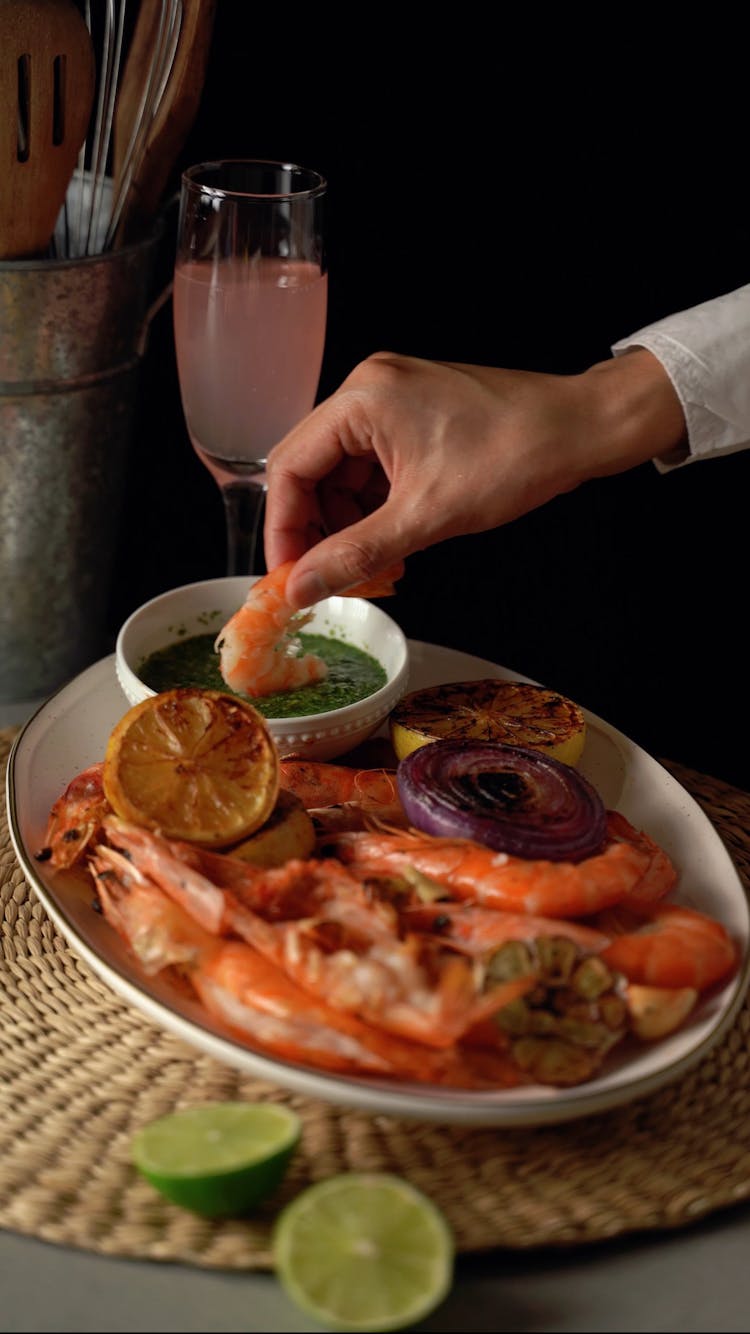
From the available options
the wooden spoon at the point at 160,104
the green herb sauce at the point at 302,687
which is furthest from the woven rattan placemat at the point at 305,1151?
the wooden spoon at the point at 160,104

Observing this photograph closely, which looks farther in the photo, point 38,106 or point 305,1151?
point 38,106

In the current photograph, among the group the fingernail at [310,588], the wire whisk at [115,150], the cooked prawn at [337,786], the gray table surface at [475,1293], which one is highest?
the wire whisk at [115,150]

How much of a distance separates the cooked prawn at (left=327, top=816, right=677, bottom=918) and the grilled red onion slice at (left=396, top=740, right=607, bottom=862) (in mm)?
14

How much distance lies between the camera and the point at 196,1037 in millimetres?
1063

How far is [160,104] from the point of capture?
1720 mm

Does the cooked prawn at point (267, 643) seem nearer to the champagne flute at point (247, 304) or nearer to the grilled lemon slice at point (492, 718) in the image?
the grilled lemon slice at point (492, 718)

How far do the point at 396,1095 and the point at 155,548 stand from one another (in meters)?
1.49

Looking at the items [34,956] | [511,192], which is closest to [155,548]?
[511,192]

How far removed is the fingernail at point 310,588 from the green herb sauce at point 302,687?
15 centimetres

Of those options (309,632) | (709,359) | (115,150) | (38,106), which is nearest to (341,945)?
(309,632)

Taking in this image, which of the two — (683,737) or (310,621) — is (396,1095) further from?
(683,737)

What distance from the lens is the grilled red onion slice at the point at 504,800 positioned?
1.24 metres

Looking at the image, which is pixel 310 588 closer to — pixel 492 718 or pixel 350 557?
pixel 350 557

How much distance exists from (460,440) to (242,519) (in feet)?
1.88
